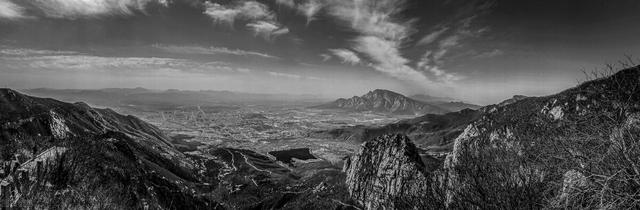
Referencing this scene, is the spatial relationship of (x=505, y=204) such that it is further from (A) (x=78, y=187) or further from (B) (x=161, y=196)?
(B) (x=161, y=196)

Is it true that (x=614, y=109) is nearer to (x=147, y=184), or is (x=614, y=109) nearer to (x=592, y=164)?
(x=592, y=164)

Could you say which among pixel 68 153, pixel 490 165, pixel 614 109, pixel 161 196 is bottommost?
pixel 161 196

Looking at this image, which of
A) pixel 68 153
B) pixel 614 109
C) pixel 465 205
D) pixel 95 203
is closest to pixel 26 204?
pixel 95 203

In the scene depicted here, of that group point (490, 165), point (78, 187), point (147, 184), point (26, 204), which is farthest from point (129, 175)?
point (490, 165)

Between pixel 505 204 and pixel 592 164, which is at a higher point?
pixel 592 164

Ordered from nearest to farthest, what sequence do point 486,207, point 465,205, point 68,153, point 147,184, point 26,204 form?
point 486,207
point 465,205
point 26,204
point 68,153
point 147,184

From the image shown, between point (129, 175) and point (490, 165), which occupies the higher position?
point (490, 165)

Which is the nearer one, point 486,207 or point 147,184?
point 486,207

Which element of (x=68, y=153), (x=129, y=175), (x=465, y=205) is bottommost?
(x=129, y=175)

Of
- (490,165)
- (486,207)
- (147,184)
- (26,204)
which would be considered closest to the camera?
(486,207)
